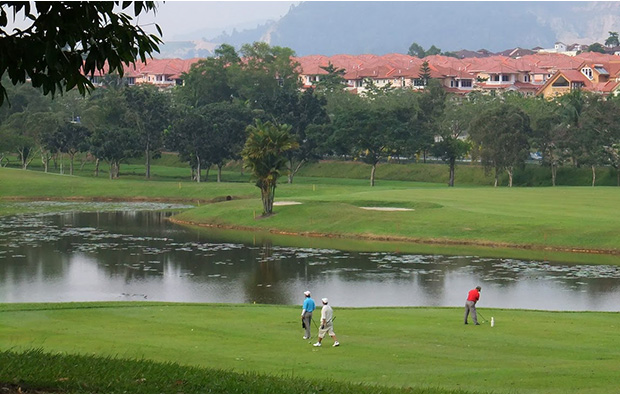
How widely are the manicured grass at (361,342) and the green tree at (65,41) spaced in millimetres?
8994

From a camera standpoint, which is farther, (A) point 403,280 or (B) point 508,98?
(B) point 508,98

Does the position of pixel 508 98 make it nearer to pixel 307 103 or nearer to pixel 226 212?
pixel 307 103

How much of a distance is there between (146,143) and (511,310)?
98639mm

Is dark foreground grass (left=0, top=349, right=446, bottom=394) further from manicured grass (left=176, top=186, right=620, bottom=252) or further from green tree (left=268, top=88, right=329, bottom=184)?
green tree (left=268, top=88, right=329, bottom=184)

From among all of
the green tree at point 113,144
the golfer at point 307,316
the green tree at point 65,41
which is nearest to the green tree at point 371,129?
the green tree at point 113,144

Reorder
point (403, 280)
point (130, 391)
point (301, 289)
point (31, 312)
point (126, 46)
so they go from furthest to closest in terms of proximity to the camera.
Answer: point (403, 280) → point (301, 289) → point (31, 312) → point (130, 391) → point (126, 46)

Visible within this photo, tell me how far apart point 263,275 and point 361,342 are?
90.9 feet

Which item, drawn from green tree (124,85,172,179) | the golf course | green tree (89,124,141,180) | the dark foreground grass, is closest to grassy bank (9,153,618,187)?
green tree (124,85,172,179)

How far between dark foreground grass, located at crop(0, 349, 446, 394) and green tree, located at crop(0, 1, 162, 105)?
4.94 metres

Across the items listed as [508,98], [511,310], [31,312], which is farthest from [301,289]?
[508,98]

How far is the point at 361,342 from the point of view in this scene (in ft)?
105

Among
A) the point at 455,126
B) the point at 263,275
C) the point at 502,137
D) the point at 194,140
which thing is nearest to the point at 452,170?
the point at 502,137

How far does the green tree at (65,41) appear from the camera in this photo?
14.5 meters

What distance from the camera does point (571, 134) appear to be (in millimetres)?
124312
